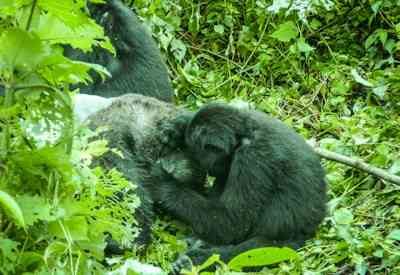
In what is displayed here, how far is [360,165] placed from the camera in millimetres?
4855

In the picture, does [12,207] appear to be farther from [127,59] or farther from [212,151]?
[127,59]

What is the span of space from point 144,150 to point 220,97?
190cm

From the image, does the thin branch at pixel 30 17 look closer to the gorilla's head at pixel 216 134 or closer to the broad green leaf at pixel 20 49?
the broad green leaf at pixel 20 49

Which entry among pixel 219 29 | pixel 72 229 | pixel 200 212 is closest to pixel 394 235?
pixel 200 212

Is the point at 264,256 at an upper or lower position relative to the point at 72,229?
lower

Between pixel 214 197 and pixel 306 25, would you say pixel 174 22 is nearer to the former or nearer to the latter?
pixel 306 25

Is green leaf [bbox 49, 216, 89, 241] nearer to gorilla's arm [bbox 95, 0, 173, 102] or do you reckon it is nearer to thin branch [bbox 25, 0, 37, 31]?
thin branch [bbox 25, 0, 37, 31]

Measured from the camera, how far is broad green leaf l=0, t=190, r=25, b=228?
5.80 ft

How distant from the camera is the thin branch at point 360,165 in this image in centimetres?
468

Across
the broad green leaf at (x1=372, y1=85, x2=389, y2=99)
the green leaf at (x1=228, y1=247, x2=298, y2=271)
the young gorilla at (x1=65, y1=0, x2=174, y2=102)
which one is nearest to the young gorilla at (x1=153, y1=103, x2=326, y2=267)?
the young gorilla at (x1=65, y1=0, x2=174, y2=102)

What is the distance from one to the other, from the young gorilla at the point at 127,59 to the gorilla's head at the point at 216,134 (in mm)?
1520

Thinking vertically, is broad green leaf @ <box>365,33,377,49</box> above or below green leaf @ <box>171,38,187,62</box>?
above

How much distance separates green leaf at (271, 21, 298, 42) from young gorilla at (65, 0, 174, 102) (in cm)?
106

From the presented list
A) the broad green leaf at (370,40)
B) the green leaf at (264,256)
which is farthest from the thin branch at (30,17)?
the broad green leaf at (370,40)
